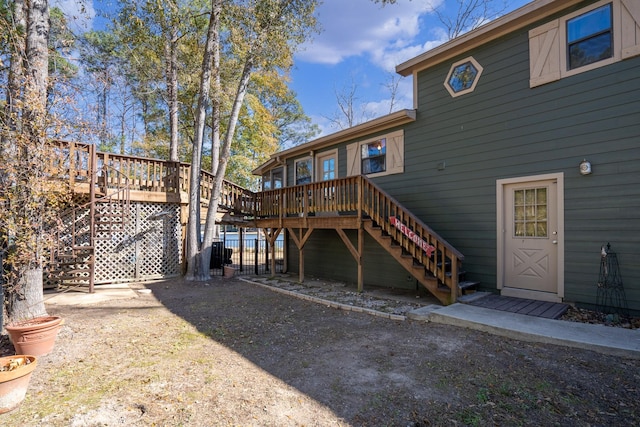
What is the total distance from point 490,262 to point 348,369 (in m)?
3.91

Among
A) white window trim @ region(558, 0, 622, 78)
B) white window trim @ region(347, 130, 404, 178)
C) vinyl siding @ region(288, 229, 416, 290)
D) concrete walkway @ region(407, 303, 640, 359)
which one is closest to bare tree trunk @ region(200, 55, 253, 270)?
vinyl siding @ region(288, 229, 416, 290)

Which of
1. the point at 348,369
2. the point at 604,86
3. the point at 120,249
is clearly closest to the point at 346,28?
the point at 604,86

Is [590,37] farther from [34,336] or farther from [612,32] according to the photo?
[34,336]

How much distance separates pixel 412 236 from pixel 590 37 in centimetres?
410

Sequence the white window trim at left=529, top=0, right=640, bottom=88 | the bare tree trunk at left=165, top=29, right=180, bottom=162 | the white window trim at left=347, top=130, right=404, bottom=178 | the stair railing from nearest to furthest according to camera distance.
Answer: the white window trim at left=529, top=0, right=640, bottom=88, the stair railing, the white window trim at left=347, top=130, right=404, bottom=178, the bare tree trunk at left=165, top=29, right=180, bottom=162

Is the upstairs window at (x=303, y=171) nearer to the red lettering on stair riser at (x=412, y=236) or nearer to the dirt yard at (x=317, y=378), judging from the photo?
the red lettering on stair riser at (x=412, y=236)

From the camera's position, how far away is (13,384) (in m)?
2.62

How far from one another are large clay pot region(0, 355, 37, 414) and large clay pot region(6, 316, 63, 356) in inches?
30.1

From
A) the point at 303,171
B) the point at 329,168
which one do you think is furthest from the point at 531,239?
the point at 303,171

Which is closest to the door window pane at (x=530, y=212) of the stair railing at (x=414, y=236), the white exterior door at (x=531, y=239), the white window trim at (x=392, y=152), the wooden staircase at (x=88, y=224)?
the white exterior door at (x=531, y=239)

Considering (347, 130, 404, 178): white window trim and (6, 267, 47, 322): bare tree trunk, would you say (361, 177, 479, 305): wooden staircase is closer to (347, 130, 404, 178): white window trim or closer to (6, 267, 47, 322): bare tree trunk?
(347, 130, 404, 178): white window trim

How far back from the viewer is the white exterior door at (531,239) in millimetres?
5258

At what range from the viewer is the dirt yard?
8.23 feet

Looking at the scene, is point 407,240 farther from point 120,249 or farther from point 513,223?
point 120,249
